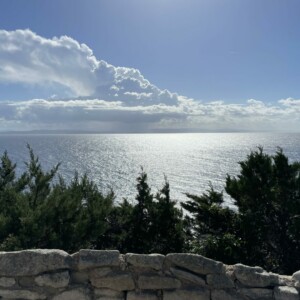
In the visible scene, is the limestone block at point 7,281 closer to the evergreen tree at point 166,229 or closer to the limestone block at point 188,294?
the limestone block at point 188,294

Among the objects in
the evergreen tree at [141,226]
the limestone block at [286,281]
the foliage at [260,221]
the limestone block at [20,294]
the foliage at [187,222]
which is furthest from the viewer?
the evergreen tree at [141,226]

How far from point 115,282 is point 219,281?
60.1 inches

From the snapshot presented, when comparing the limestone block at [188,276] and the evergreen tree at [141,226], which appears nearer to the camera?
the limestone block at [188,276]

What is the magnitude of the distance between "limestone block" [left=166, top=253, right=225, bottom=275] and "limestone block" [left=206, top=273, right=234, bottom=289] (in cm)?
7

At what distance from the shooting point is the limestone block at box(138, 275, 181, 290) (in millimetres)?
Result: 4887

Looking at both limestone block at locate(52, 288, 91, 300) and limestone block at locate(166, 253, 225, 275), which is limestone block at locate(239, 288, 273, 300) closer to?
limestone block at locate(166, 253, 225, 275)

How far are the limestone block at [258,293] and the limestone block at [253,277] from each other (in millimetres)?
68

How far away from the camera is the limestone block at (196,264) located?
4930 mm

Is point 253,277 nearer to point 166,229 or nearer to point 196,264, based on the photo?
point 196,264

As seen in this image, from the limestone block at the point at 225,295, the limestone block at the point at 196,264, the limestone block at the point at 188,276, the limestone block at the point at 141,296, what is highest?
the limestone block at the point at 196,264

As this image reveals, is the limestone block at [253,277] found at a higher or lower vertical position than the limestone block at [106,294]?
higher

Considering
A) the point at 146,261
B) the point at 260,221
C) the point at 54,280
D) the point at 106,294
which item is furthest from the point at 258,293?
the point at 260,221

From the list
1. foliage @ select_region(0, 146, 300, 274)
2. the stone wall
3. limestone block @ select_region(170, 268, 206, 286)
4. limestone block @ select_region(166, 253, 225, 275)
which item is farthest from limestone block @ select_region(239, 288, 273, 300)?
foliage @ select_region(0, 146, 300, 274)

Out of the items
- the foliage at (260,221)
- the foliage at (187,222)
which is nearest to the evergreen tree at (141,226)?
the foliage at (187,222)
